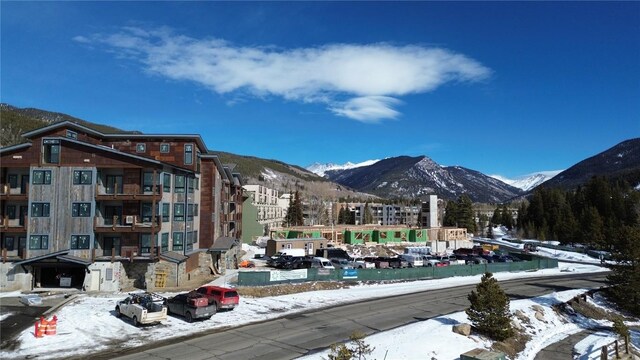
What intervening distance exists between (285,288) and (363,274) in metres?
10.8

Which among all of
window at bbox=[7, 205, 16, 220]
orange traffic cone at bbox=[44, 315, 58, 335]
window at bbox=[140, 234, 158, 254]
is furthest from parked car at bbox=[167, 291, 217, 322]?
window at bbox=[7, 205, 16, 220]

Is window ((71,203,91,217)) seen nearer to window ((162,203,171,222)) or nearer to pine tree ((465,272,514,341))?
window ((162,203,171,222))

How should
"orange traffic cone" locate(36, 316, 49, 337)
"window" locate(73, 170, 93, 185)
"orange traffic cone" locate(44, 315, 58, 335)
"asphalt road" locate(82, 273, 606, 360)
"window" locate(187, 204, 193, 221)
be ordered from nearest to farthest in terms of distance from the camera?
"asphalt road" locate(82, 273, 606, 360) < "orange traffic cone" locate(36, 316, 49, 337) < "orange traffic cone" locate(44, 315, 58, 335) < "window" locate(73, 170, 93, 185) < "window" locate(187, 204, 193, 221)

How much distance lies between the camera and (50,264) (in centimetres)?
4131

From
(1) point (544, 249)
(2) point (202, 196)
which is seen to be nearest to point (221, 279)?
(2) point (202, 196)

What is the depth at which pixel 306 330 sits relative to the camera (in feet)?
93.4

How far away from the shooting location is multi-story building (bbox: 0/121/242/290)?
1599 inches

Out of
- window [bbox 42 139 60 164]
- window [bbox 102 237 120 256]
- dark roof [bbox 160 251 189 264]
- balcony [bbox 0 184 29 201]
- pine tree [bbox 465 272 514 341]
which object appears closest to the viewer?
pine tree [bbox 465 272 514 341]

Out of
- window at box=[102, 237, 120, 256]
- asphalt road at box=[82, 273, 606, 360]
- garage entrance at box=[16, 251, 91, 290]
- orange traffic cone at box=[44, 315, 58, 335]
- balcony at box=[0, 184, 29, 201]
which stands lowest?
asphalt road at box=[82, 273, 606, 360]

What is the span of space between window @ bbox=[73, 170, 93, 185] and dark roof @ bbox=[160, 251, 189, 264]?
9329 mm

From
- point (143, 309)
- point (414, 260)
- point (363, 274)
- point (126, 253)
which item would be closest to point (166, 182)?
point (126, 253)

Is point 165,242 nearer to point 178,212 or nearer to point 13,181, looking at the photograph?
point 178,212

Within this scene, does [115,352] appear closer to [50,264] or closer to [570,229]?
[50,264]

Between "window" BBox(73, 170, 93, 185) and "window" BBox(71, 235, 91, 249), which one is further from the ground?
"window" BBox(73, 170, 93, 185)
